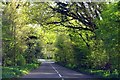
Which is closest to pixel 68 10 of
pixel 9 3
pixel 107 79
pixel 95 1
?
pixel 95 1

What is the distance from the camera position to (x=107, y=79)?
2408 centimetres

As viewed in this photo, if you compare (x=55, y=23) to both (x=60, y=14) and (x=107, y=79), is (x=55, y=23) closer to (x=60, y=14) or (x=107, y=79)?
(x=60, y=14)

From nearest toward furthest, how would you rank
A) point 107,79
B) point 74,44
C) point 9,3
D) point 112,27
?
point 112,27 → point 107,79 → point 9,3 → point 74,44

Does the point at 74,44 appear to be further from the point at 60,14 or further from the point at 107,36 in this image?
the point at 107,36

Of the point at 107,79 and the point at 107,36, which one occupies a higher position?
the point at 107,36

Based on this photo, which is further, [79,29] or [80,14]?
[79,29]

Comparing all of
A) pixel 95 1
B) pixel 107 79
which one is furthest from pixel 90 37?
pixel 107 79

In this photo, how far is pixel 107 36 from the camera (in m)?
22.1

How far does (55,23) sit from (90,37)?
4224mm

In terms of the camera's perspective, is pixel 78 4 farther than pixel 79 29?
No

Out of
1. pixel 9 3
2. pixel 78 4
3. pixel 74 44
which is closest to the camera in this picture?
pixel 9 3

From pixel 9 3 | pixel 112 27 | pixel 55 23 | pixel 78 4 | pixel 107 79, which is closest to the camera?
pixel 112 27

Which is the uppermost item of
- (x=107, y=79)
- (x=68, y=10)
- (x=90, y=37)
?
(x=68, y=10)

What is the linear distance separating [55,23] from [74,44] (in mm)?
5049
